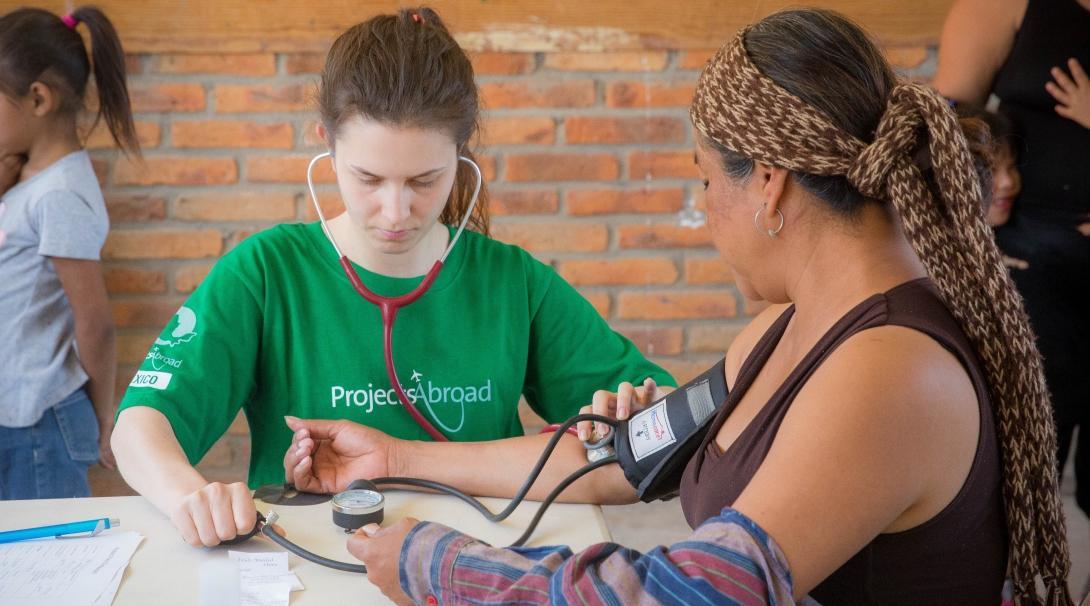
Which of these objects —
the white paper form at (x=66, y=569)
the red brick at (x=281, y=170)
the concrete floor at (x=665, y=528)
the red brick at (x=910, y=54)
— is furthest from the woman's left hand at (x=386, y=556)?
the red brick at (x=910, y=54)

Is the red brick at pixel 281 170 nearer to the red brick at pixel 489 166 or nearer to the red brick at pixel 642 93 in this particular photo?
the red brick at pixel 489 166

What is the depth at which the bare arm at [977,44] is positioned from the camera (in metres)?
2.06

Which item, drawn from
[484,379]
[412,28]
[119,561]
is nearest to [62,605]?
[119,561]

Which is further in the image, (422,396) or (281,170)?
(281,170)

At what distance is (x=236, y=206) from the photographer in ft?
8.45

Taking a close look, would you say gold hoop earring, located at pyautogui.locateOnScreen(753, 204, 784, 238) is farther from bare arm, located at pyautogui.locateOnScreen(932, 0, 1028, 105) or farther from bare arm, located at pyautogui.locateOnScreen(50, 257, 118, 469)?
bare arm, located at pyautogui.locateOnScreen(50, 257, 118, 469)

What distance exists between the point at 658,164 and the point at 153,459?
167 cm

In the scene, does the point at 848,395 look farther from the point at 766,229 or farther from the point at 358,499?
the point at 358,499

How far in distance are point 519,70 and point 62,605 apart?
183 cm

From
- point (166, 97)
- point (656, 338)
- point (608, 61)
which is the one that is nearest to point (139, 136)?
point (166, 97)

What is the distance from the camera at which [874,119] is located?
992 mm

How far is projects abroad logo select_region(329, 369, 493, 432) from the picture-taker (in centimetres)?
148

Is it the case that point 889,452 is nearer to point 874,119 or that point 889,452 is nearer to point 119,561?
point 874,119

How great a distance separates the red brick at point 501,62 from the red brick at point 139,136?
0.78m
